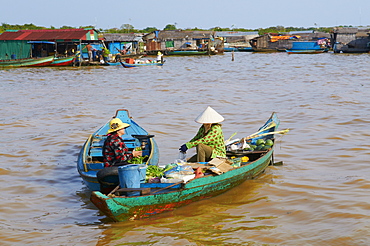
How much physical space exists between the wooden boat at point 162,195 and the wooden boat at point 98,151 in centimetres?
68

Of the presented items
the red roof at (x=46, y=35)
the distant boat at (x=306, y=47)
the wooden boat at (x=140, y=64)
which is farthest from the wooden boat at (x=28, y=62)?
the distant boat at (x=306, y=47)

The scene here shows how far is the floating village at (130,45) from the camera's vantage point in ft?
98.8

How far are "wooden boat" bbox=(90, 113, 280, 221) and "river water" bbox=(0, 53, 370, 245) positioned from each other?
148 mm

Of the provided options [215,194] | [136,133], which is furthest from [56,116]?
[215,194]

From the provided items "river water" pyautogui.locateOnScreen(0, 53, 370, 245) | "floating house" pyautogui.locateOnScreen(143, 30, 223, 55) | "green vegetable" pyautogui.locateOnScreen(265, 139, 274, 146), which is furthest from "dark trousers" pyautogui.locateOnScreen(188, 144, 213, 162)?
"floating house" pyautogui.locateOnScreen(143, 30, 223, 55)

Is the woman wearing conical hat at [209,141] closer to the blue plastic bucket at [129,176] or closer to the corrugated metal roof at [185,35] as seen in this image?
the blue plastic bucket at [129,176]

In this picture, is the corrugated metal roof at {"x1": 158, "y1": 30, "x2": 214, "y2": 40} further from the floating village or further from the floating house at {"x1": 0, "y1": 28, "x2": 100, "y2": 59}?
the floating house at {"x1": 0, "y1": 28, "x2": 100, "y2": 59}

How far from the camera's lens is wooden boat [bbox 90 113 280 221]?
4.90m

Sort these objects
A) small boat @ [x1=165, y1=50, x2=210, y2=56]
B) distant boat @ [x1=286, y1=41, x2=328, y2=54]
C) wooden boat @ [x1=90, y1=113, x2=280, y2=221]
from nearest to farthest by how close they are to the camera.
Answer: wooden boat @ [x1=90, y1=113, x2=280, y2=221]
small boat @ [x1=165, y1=50, x2=210, y2=56]
distant boat @ [x1=286, y1=41, x2=328, y2=54]

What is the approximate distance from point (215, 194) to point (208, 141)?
79 centimetres

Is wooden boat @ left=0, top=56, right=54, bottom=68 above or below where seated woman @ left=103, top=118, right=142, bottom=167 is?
above

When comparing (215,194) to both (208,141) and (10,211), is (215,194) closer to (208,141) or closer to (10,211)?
(208,141)

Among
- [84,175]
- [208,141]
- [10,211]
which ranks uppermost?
[208,141]

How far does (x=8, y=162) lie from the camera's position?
8.27m
